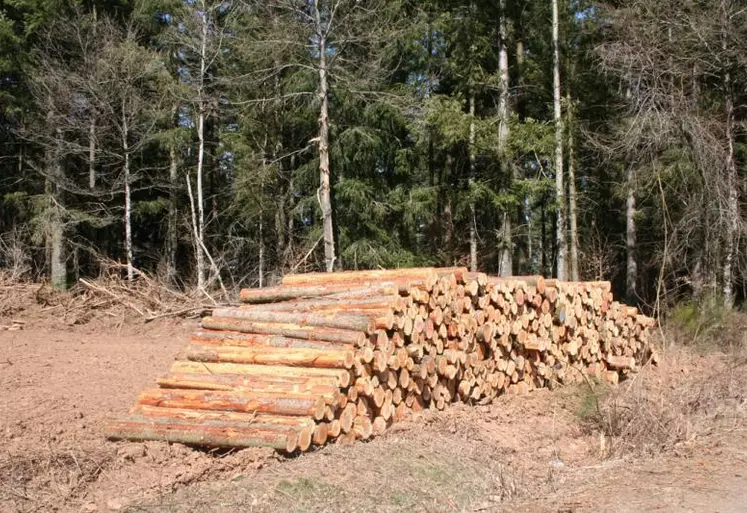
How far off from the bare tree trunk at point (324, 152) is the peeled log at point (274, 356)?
10.8 meters

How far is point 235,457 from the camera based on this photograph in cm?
588

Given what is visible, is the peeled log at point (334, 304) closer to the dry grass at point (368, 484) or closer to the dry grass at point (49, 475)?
the dry grass at point (368, 484)

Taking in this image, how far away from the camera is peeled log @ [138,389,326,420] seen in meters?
6.13

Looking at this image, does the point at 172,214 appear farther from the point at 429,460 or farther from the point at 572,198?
the point at 429,460

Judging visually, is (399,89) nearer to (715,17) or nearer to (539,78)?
(539,78)

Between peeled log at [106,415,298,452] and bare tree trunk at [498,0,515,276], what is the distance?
15715 millimetres

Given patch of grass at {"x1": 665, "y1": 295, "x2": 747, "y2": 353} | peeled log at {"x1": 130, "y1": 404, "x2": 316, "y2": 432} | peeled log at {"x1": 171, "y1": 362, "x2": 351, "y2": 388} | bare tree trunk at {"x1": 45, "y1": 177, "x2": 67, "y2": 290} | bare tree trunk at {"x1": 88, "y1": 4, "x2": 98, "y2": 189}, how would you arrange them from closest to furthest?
peeled log at {"x1": 130, "y1": 404, "x2": 316, "y2": 432}
peeled log at {"x1": 171, "y1": 362, "x2": 351, "y2": 388}
patch of grass at {"x1": 665, "y1": 295, "x2": 747, "y2": 353}
bare tree trunk at {"x1": 45, "y1": 177, "x2": 67, "y2": 290}
bare tree trunk at {"x1": 88, "y1": 4, "x2": 98, "y2": 189}

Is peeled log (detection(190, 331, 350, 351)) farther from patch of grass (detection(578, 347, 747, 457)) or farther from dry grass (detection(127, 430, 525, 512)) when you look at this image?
patch of grass (detection(578, 347, 747, 457))

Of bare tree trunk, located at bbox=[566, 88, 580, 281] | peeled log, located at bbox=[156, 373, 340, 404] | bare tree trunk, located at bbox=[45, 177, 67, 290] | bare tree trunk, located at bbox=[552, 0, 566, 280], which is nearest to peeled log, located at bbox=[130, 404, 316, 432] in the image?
peeled log, located at bbox=[156, 373, 340, 404]

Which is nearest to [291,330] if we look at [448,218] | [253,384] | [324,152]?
[253,384]

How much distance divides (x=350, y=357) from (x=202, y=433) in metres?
1.48

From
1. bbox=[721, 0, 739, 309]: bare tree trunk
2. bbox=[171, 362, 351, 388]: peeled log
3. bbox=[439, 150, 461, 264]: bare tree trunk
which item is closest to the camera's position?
bbox=[171, 362, 351, 388]: peeled log

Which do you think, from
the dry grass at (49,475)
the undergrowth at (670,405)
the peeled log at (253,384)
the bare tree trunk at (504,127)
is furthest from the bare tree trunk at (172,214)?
the dry grass at (49,475)

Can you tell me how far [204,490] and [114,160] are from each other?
22803mm
